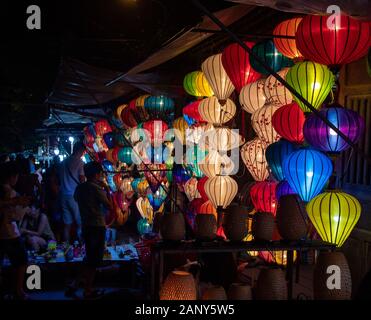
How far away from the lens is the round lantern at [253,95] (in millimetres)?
5877

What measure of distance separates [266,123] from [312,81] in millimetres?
1088

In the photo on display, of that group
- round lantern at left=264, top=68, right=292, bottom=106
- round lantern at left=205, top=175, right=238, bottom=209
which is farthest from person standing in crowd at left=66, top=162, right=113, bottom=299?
round lantern at left=264, top=68, right=292, bottom=106

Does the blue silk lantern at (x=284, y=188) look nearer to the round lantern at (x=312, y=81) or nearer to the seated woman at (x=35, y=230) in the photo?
the round lantern at (x=312, y=81)

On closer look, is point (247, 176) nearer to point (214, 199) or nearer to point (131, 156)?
point (214, 199)

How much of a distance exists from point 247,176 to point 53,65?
15324mm

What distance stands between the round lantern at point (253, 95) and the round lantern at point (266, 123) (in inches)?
7.9

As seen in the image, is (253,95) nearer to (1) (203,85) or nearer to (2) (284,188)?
(2) (284,188)

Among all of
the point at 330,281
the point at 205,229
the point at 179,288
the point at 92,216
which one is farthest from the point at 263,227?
the point at 92,216

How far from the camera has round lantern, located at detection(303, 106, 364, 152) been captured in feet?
14.8

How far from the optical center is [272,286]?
3400 mm

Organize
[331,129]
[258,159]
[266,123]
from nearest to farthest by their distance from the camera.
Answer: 1. [331,129]
2. [266,123]
3. [258,159]

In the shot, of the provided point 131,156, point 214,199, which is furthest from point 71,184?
point 214,199

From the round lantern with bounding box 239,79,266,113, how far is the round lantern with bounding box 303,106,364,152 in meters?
1.37

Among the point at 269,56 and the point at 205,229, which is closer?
the point at 205,229
